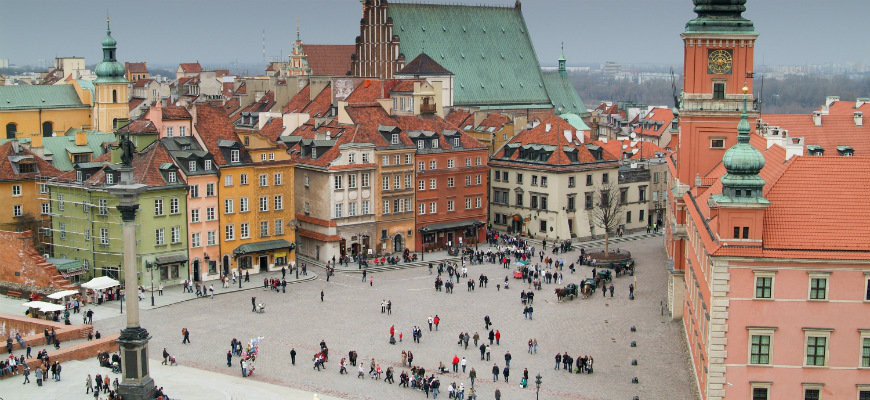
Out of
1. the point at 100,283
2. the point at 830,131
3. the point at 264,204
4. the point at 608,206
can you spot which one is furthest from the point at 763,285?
the point at 608,206

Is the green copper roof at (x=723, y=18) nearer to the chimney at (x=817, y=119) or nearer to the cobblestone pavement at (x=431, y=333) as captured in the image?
the chimney at (x=817, y=119)

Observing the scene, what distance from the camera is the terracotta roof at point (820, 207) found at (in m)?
44.0

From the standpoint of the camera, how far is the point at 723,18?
2601 inches

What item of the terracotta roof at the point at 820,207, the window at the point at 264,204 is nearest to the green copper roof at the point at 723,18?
the terracotta roof at the point at 820,207

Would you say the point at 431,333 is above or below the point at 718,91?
below

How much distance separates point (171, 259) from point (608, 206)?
39713 mm

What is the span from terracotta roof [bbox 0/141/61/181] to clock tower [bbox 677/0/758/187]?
4773 cm

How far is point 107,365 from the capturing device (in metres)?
55.6

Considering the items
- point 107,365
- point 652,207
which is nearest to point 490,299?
point 107,365

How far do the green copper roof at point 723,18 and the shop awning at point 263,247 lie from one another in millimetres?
34748

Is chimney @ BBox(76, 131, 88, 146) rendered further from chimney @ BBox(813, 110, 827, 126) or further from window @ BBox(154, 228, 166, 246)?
chimney @ BBox(813, 110, 827, 126)

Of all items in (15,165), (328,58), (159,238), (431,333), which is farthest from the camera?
(328,58)

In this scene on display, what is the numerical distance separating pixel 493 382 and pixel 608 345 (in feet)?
30.8

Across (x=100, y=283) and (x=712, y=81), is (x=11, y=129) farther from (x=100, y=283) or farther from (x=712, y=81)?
(x=712, y=81)
